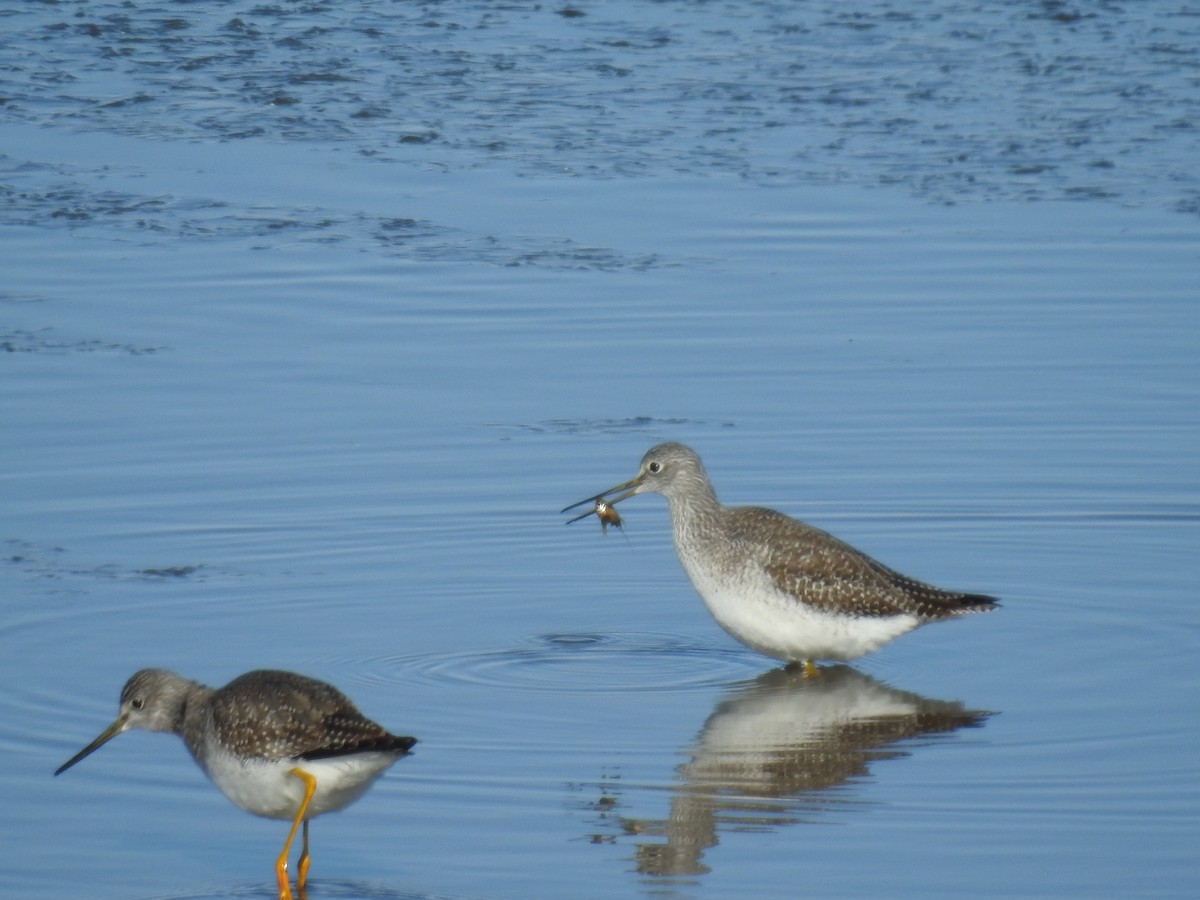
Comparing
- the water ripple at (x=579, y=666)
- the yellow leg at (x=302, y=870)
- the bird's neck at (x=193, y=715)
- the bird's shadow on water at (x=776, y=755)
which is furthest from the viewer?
the water ripple at (x=579, y=666)

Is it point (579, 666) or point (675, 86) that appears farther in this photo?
point (675, 86)

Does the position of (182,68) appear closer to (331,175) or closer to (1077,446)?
(331,175)

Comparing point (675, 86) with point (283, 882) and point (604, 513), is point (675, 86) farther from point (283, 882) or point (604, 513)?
point (283, 882)

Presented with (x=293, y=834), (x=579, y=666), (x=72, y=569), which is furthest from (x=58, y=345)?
(x=293, y=834)

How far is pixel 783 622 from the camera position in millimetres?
8945

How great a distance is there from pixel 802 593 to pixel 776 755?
130 centimetres

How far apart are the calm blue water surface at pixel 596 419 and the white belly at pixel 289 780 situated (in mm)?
269

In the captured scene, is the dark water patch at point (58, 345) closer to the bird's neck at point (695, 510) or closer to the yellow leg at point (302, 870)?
the bird's neck at point (695, 510)

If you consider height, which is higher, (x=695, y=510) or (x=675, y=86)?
(x=675, y=86)

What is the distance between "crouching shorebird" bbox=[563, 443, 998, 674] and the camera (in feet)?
29.3

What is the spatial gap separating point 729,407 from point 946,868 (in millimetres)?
4911

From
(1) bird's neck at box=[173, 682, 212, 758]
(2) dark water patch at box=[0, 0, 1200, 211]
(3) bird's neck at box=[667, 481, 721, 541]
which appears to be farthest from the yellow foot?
(2) dark water patch at box=[0, 0, 1200, 211]

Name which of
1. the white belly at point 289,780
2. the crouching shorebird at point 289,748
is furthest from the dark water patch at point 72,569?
the white belly at point 289,780

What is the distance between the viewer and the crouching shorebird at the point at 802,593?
895 centimetres
